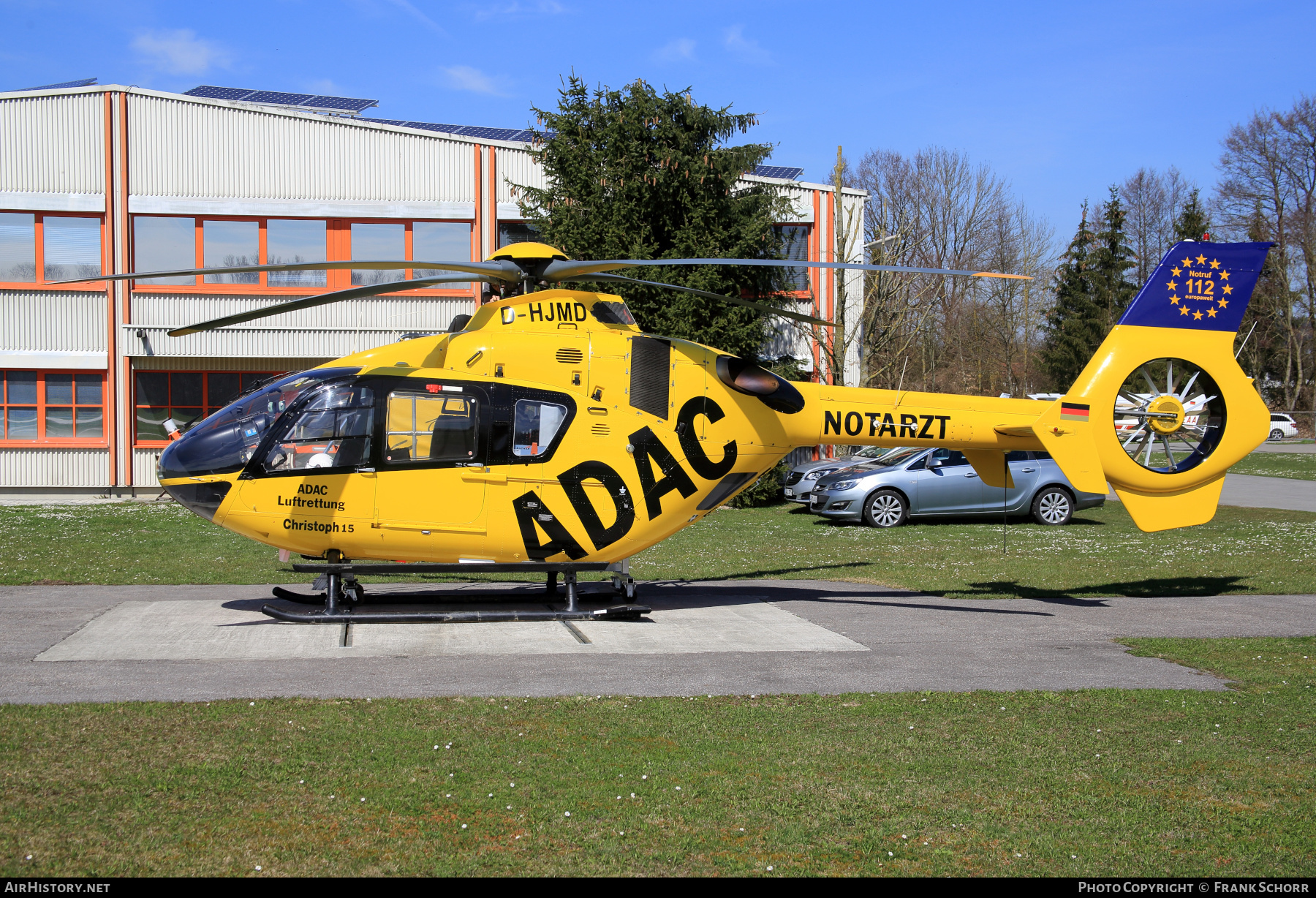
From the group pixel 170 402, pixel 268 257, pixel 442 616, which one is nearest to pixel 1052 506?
pixel 442 616

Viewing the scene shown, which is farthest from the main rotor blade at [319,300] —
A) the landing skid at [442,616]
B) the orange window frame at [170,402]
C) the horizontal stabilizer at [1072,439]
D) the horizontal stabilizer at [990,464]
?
the orange window frame at [170,402]

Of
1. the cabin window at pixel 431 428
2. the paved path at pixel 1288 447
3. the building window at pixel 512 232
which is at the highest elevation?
the building window at pixel 512 232

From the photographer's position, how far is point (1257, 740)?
22.2ft

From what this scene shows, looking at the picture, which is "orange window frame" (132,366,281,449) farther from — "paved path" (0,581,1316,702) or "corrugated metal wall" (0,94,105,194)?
"paved path" (0,581,1316,702)

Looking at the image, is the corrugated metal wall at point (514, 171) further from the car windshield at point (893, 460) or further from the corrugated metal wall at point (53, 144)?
the car windshield at point (893, 460)

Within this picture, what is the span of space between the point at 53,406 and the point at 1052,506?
82.1 ft

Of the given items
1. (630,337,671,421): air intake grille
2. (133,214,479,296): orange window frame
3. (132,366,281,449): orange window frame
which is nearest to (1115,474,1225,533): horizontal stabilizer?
(630,337,671,421): air intake grille

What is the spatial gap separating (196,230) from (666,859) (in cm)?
2651

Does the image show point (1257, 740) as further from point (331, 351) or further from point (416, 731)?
point (331, 351)

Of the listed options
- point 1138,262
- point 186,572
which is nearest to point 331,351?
point 186,572

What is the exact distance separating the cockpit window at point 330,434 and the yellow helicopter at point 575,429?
0.05 ft

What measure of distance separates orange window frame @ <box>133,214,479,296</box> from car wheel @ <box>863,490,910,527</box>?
13.3 m

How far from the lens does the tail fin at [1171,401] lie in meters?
11.7

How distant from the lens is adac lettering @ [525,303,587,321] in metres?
10.9
